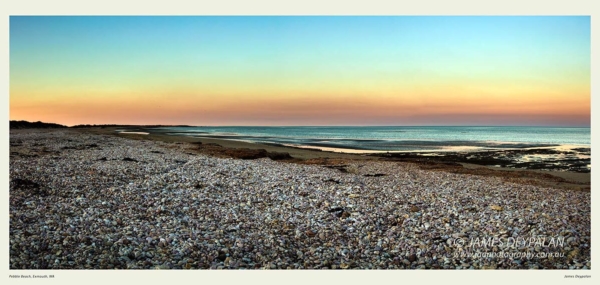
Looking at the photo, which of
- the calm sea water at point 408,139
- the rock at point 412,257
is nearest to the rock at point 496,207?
the rock at point 412,257

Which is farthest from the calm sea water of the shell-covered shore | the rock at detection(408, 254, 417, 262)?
the rock at detection(408, 254, 417, 262)

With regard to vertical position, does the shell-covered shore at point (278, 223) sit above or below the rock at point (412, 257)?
above

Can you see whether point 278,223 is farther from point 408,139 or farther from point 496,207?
point 408,139

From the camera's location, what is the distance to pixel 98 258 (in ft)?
28.6

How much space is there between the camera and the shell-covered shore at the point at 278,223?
9047 millimetres

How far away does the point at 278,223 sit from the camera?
37.7 ft

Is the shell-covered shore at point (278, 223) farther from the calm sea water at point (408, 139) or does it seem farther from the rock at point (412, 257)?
the calm sea water at point (408, 139)

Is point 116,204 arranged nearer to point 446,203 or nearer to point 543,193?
point 446,203

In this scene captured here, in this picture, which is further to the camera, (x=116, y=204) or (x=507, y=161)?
(x=507, y=161)

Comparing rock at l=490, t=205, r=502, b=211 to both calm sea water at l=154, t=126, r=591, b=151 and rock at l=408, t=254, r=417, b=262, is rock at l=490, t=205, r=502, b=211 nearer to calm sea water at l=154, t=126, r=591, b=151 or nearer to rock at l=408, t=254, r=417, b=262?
rock at l=408, t=254, r=417, b=262

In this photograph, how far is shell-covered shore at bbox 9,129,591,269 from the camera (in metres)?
9.05

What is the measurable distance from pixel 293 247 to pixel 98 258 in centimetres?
434
